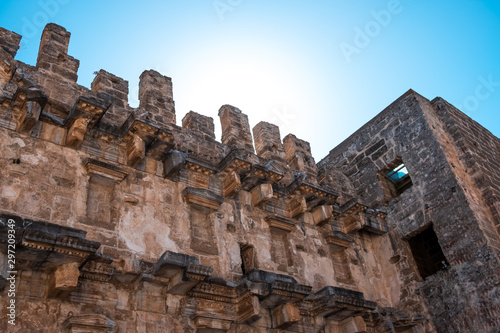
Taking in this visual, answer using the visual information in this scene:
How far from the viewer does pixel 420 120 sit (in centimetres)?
972

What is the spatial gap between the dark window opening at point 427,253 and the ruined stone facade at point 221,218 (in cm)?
3

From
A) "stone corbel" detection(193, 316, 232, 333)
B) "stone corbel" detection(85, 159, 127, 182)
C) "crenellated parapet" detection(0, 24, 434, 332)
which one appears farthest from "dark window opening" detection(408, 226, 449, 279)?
"stone corbel" detection(85, 159, 127, 182)

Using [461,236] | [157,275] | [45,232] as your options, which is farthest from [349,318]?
[45,232]

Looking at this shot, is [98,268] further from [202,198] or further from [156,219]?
[202,198]

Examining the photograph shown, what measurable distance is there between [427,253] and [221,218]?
4282 mm

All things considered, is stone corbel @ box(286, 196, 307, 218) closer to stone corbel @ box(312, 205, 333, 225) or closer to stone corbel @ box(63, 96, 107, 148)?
stone corbel @ box(312, 205, 333, 225)

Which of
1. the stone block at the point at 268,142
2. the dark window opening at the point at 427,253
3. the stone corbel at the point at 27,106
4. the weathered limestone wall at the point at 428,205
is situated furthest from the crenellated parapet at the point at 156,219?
the dark window opening at the point at 427,253

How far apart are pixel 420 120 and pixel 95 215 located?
6618 mm

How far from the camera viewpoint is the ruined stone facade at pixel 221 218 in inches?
214

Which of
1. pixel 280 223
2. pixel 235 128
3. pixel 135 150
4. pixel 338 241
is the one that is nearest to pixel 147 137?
pixel 135 150

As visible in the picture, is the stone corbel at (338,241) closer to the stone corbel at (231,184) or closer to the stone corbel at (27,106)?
the stone corbel at (231,184)

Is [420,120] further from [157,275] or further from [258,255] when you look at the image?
[157,275]

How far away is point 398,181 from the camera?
10.1 metres

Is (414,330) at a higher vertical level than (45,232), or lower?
lower
